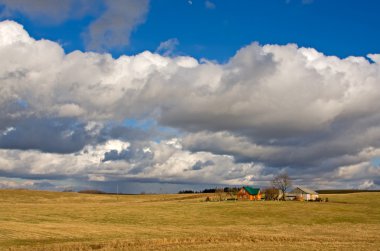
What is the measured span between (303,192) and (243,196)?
73.4 feet

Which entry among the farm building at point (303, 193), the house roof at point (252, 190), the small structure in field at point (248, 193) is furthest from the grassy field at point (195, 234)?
the house roof at point (252, 190)

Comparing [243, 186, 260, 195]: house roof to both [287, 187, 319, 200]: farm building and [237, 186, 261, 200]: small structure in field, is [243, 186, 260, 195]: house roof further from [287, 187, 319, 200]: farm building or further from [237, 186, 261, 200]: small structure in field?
[287, 187, 319, 200]: farm building

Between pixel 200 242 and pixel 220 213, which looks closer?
pixel 200 242

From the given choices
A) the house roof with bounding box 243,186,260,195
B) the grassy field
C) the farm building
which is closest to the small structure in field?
the house roof with bounding box 243,186,260,195

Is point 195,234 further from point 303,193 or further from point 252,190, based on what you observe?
point 303,193

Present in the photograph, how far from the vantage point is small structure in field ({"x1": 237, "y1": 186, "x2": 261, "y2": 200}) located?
16462cm

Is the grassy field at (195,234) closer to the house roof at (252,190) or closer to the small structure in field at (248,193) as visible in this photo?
the small structure in field at (248,193)

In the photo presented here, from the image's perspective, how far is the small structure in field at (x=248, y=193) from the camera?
165 meters

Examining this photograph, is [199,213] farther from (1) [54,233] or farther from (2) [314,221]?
(1) [54,233]

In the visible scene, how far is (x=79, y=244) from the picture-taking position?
40.9m

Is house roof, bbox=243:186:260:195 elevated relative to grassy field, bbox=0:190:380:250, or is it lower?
elevated

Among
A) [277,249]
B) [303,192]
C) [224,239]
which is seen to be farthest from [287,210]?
[303,192]

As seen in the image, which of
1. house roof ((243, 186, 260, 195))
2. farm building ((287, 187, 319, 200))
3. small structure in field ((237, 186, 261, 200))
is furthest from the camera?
house roof ((243, 186, 260, 195))

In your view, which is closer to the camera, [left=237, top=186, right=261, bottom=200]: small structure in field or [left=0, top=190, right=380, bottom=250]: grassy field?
[left=0, top=190, right=380, bottom=250]: grassy field
